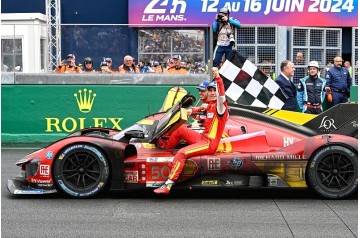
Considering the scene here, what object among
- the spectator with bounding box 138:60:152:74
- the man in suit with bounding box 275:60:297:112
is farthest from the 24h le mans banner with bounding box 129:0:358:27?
the man in suit with bounding box 275:60:297:112

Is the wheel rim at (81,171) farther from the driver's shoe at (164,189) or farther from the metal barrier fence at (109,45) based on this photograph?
the metal barrier fence at (109,45)

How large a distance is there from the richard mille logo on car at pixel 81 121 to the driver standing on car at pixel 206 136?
20.0 ft

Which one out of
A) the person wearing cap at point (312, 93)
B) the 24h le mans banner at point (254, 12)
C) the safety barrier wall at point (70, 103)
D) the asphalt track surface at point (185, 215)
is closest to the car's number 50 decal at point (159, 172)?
the asphalt track surface at point (185, 215)

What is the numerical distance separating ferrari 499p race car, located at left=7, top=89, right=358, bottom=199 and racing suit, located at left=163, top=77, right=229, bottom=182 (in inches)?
3.6

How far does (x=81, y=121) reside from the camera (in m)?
15.8

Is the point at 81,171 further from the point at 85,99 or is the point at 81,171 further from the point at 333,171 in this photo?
the point at 85,99

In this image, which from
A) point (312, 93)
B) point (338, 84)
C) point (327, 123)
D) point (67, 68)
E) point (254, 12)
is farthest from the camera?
point (254, 12)

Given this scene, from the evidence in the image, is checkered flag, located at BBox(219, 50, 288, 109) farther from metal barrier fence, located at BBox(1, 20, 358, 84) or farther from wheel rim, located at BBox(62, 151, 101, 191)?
wheel rim, located at BBox(62, 151, 101, 191)

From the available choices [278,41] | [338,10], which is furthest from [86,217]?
[338,10]

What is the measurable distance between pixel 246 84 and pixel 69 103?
13.4 ft

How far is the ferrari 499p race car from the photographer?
→ 9.48 meters

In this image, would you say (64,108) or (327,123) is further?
(64,108)

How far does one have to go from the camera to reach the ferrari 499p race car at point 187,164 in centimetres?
948

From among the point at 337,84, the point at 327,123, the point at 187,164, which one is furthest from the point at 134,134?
the point at 337,84
